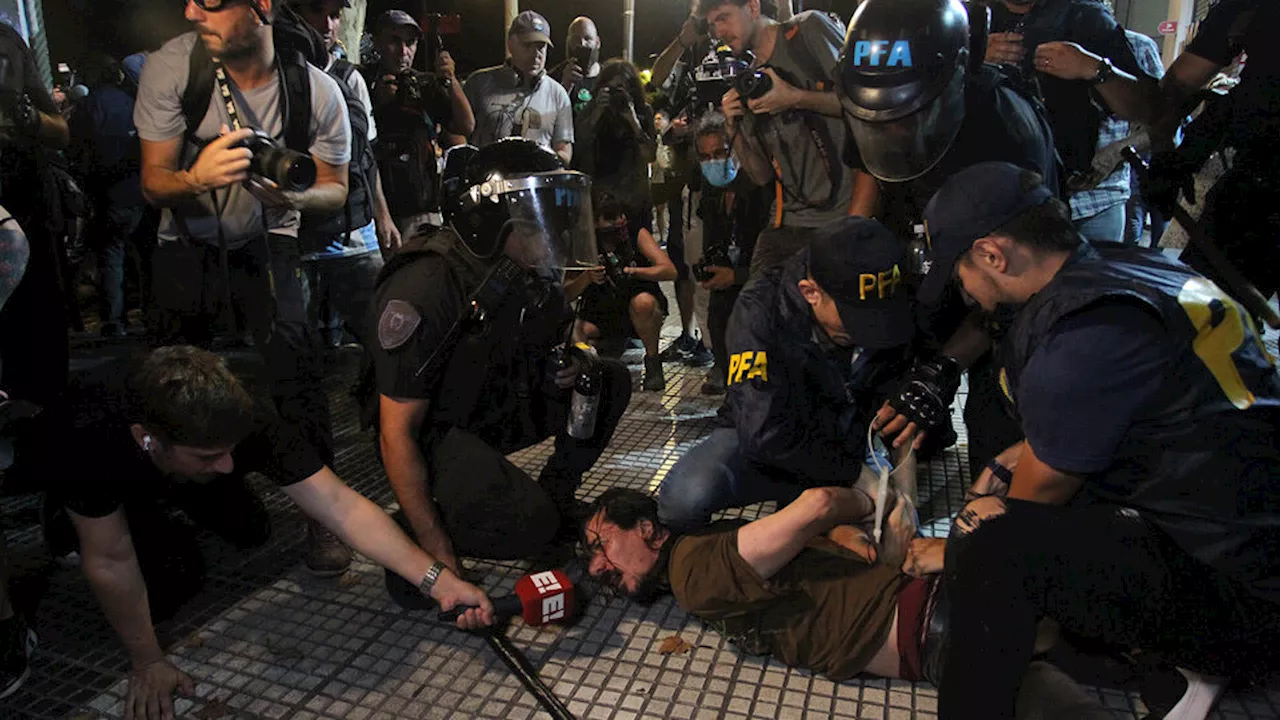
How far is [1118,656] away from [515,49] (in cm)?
438

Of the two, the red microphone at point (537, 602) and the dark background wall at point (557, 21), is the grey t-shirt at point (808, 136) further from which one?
the dark background wall at point (557, 21)

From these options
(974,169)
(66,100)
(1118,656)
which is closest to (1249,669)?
(1118,656)

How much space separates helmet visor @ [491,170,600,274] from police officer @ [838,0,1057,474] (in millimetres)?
928

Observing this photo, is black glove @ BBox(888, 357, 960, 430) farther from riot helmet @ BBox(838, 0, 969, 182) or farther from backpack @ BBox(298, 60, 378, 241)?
backpack @ BBox(298, 60, 378, 241)

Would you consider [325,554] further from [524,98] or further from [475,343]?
[524,98]

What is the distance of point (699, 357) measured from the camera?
5.32 metres

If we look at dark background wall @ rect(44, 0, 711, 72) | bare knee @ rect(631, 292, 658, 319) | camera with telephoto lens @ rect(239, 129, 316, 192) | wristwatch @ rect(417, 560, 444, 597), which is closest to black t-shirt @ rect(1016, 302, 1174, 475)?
wristwatch @ rect(417, 560, 444, 597)

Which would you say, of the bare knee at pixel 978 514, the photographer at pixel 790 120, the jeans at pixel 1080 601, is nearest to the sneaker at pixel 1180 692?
the jeans at pixel 1080 601

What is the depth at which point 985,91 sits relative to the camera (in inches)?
103

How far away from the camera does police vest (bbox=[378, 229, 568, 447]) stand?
260cm

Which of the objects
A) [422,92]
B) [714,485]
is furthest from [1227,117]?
[422,92]

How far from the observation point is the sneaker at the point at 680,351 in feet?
17.7

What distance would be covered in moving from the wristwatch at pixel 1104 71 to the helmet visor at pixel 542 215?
1651mm

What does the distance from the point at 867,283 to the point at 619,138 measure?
3.30 m
